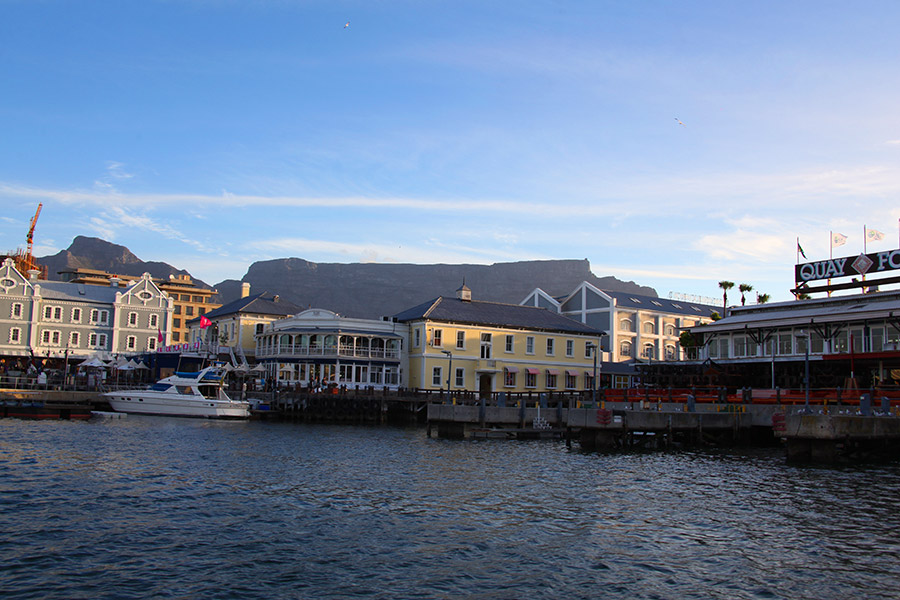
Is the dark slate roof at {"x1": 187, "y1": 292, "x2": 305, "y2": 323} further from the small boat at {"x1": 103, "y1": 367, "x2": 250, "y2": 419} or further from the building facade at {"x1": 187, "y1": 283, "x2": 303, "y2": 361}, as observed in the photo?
the small boat at {"x1": 103, "y1": 367, "x2": 250, "y2": 419}

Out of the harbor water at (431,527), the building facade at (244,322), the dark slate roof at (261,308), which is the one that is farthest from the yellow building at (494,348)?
the harbor water at (431,527)

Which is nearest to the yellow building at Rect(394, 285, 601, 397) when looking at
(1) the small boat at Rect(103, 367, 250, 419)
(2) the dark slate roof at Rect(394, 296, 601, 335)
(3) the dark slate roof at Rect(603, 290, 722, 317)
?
(2) the dark slate roof at Rect(394, 296, 601, 335)

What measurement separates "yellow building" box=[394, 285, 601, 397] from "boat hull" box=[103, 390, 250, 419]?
1883 centimetres

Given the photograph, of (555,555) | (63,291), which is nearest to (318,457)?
(555,555)

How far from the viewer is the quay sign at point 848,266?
52875 mm

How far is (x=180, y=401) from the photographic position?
53188 mm

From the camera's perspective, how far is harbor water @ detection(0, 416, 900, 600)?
1438 cm

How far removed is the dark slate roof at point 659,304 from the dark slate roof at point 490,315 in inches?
877

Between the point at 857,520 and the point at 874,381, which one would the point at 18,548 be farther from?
the point at 874,381

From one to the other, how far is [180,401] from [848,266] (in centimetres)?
4925

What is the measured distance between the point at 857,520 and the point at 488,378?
1982 inches

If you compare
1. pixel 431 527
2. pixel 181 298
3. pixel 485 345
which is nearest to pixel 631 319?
pixel 485 345

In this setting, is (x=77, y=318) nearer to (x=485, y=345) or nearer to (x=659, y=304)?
(x=485, y=345)

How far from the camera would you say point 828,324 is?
2051 inches
